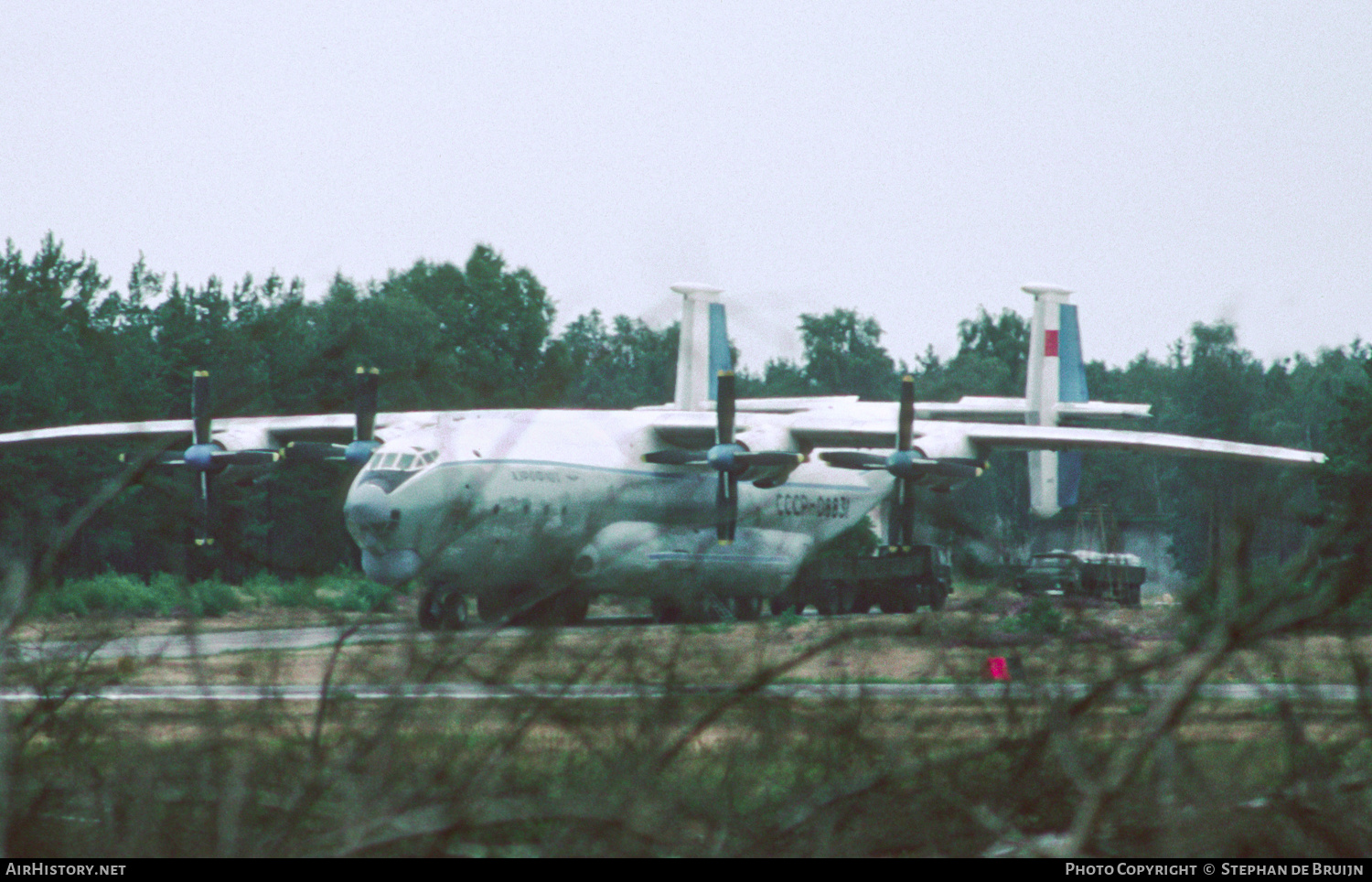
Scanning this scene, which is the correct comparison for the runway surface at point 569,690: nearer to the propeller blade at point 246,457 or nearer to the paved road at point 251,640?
the paved road at point 251,640

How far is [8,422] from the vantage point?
3375 cm

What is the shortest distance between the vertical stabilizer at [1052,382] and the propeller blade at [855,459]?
8.95m

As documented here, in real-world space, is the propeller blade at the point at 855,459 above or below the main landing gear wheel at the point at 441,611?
below

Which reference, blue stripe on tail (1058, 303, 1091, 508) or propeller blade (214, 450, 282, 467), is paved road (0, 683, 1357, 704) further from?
blue stripe on tail (1058, 303, 1091, 508)

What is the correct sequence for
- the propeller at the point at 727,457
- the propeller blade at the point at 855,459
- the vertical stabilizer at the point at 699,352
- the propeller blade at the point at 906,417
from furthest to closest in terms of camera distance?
the vertical stabilizer at the point at 699,352, the propeller blade at the point at 906,417, the propeller blade at the point at 855,459, the propeller at the point at 727,457

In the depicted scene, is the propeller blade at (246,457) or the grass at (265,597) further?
the propeller blade at (246,457)

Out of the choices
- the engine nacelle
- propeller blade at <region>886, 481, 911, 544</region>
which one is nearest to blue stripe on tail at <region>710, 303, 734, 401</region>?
the engine nacelle

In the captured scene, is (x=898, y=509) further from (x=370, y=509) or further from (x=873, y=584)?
(x=370, y=509)

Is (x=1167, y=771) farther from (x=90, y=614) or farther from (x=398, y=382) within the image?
(x=90, y=614)

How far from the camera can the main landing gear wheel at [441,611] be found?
373 centimetres

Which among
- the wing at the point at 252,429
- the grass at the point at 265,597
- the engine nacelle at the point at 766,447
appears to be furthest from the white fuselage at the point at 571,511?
the wing at the point at 252,429

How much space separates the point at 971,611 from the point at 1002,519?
88cm
